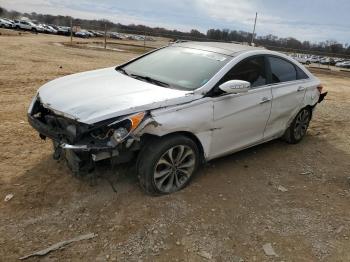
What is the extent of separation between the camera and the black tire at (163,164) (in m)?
3.93

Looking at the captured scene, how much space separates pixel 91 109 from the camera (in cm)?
369

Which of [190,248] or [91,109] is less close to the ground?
[91,109]

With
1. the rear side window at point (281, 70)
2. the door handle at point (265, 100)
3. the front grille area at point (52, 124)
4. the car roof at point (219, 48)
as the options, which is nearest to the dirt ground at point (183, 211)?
the front grille area at point (52, 124)

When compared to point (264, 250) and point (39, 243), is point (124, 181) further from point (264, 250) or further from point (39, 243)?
point (264, 250)

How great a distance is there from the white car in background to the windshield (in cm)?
1

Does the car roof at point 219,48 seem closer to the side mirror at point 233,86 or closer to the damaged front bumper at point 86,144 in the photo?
the side mirror at point 233,86

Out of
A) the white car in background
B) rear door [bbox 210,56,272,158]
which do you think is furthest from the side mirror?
rear door [bbox 210,56,272,158]

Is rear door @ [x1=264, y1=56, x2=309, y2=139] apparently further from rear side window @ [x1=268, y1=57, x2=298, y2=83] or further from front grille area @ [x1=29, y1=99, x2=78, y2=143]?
front grille area @ [x1=29, y1=99, x2=78, y2=143]

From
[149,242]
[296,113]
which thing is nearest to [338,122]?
[296,113]

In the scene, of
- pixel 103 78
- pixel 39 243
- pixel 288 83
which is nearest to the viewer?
pixel 39 243

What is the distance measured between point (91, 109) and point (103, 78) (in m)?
1.14

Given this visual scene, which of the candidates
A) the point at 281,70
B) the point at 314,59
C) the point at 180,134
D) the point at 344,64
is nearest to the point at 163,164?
the point at 180,134

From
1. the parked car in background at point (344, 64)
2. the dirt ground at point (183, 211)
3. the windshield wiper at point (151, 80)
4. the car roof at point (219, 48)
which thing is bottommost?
the dirt ground at point (183, 211)

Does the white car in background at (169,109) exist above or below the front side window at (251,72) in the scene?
below
